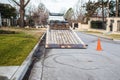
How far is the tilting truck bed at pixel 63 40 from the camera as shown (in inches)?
700

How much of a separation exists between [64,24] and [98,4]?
4023 centimetres

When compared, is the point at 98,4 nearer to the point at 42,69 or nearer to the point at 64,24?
the point at 64,24

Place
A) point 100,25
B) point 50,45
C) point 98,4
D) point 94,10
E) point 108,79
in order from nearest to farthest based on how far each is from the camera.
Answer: point 108,79
point 50,45
point 100,25
point 98,4
point 94,10

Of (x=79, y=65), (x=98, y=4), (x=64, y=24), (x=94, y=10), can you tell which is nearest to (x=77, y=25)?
(x=94, y=10)

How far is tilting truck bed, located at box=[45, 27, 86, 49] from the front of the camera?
58.4 feet

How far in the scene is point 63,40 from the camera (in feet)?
63.5

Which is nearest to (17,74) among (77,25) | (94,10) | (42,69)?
(42,69)

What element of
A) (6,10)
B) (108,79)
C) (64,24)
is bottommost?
(108,79)

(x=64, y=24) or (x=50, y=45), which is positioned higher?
(x=64, y=24)

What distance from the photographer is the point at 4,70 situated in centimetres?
880

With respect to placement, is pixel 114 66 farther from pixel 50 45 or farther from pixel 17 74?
pixel 50 45

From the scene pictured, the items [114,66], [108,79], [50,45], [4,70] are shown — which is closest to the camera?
[108,79]

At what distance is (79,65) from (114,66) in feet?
4.97

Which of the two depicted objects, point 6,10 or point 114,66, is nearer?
point 114,66
